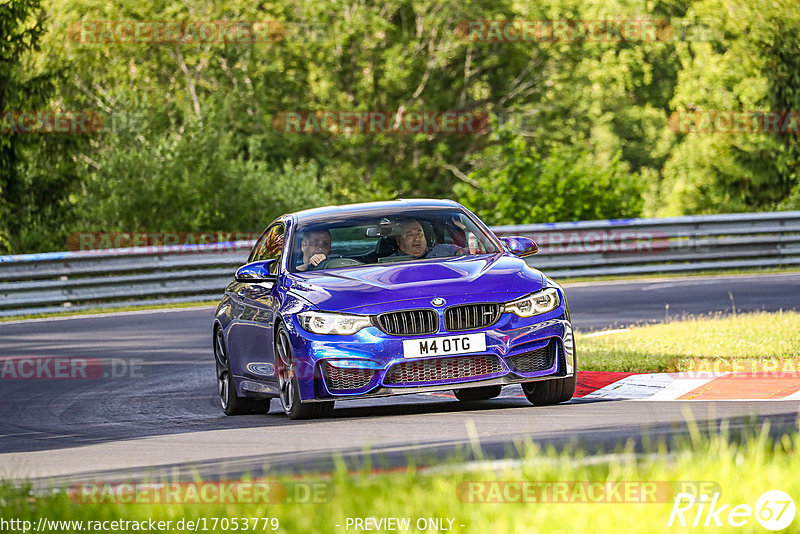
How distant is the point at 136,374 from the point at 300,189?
69.2 ft

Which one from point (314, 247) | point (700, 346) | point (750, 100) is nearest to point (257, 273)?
point (314, 247)

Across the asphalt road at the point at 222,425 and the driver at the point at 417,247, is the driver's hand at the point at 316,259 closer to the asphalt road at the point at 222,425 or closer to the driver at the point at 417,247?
the driver at the point at 417,247

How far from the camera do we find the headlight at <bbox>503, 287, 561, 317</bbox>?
1001 centimetres

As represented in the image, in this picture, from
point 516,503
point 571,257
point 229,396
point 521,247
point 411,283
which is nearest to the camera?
point 516,503

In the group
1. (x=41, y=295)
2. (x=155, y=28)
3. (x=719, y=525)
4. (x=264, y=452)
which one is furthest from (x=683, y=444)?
(x=155, y=28)

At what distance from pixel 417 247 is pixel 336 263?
0.64 metres

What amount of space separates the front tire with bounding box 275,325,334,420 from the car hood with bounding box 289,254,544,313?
1.25 ft

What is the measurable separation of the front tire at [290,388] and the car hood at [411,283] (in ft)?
1.25

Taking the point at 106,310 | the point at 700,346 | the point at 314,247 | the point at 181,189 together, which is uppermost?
the point at 314,247

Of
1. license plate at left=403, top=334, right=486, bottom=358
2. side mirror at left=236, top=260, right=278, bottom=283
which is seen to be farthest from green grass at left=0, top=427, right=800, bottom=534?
side mirror at left=236, top=260, right=278, bottom=283

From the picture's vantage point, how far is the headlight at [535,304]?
1001cm

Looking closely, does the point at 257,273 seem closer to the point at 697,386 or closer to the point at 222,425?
the point at 222,425

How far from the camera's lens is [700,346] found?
1337cm

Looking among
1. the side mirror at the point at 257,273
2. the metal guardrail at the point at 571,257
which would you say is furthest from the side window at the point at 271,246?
the metal guardrail at the point at 571,257
